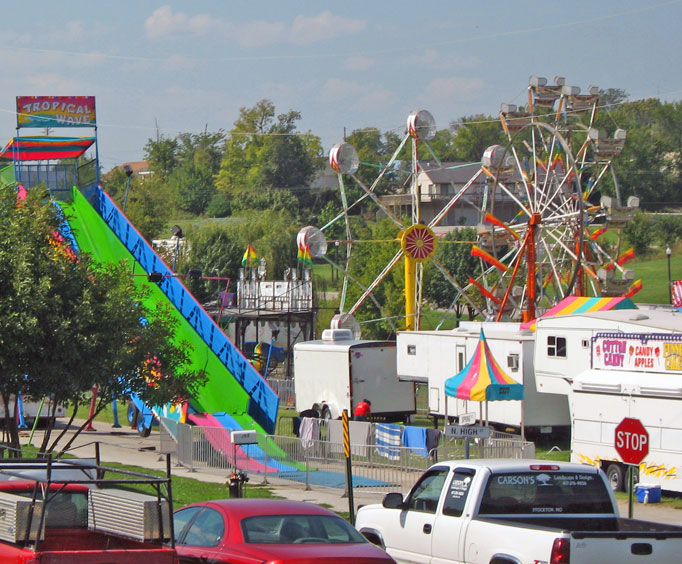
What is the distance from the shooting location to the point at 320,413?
3397 centimetres

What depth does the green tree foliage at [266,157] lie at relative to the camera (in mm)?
137750

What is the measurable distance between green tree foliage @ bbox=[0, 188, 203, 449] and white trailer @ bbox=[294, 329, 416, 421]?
13.1 metres

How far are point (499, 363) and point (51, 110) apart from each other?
1736 cm

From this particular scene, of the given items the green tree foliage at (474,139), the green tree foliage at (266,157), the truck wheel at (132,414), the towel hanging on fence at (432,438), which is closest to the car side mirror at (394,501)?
the towel hanging on fence at (432,438)

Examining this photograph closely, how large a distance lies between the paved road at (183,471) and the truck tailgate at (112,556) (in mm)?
6920

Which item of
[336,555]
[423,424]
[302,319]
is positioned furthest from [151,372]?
[302,319]

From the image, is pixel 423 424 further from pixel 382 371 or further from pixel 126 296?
pixel 126 296

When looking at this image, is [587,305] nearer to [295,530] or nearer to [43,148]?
[43,148]

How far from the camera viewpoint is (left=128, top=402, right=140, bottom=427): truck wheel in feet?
115

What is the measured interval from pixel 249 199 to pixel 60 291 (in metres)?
101

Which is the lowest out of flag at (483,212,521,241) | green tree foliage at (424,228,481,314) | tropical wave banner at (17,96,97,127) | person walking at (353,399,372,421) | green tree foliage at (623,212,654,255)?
person walking at (353,399,372,421)

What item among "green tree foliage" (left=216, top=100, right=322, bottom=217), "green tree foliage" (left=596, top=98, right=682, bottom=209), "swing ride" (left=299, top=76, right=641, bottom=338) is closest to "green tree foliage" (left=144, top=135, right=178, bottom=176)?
"green tree foliage" (left=216, top=100, right=322, bottom=217)

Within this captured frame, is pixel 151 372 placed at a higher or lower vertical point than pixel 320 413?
higher

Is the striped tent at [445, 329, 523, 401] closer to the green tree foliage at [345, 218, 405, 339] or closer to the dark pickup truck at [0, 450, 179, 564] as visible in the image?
the dark pickup truck at [0, 450, 179, 564]
